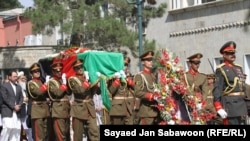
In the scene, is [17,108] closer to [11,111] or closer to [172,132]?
[11,111]

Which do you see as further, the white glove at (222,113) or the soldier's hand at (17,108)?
the soldier's hand at (17,108)

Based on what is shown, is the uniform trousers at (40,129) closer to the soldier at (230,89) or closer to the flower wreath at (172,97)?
the flower wreath at (172,97)

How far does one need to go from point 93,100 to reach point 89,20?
7519mm

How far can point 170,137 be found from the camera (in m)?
5.76

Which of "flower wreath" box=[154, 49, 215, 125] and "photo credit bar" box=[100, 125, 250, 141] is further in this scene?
"flower wreath" box=[154, 49, 215, 125]

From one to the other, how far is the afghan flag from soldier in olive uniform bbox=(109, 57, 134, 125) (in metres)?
0.14

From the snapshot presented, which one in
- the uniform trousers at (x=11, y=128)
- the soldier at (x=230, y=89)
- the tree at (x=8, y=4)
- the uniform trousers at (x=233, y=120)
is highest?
the tree at (x=8, y=4)

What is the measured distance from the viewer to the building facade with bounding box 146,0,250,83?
21.7 metres

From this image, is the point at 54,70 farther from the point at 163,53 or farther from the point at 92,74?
the point at 163,53

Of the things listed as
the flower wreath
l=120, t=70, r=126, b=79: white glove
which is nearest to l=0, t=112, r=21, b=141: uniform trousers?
l=120, t=70, r=126, b=79: white glove

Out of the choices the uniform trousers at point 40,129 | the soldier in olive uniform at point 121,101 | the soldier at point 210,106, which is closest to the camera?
the soldier at point 210,106

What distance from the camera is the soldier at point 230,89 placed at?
367 inches

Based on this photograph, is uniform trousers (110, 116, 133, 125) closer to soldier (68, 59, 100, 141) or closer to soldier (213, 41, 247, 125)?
soldier (68, 59, 100, 141)

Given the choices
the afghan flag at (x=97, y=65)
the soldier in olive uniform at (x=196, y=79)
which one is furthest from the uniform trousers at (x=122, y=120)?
the soldier in olive uniform at (x=196, y=79)
